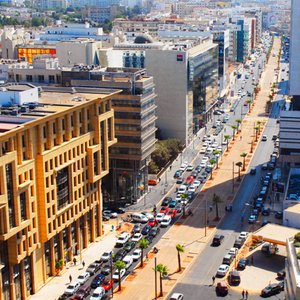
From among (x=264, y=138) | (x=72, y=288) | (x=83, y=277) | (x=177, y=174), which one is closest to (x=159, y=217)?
(x=83, y=277)

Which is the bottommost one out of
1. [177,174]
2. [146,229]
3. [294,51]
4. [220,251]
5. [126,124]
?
[220,251]

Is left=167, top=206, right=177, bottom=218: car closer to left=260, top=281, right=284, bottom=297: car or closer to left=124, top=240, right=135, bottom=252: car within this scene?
left=124, top=240, right=135, bottom=252: car

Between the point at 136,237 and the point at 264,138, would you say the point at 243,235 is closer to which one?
the point at 136,237

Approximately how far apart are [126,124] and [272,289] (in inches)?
1460

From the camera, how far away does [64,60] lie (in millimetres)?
124500

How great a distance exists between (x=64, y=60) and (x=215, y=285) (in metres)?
66.8

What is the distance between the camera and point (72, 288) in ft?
224

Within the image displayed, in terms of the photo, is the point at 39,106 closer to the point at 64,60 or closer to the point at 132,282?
the point at 132,282

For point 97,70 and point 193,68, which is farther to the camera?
point 193,68

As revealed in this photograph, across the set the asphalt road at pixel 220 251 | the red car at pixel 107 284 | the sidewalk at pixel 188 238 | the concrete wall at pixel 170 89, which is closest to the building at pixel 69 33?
the concrete wall at pixel 170 89

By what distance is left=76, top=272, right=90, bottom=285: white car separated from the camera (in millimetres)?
70131

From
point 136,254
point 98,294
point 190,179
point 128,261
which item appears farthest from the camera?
point 190,179

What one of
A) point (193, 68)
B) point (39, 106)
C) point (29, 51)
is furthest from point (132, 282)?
point (29, 51)

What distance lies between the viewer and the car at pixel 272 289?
218ft
